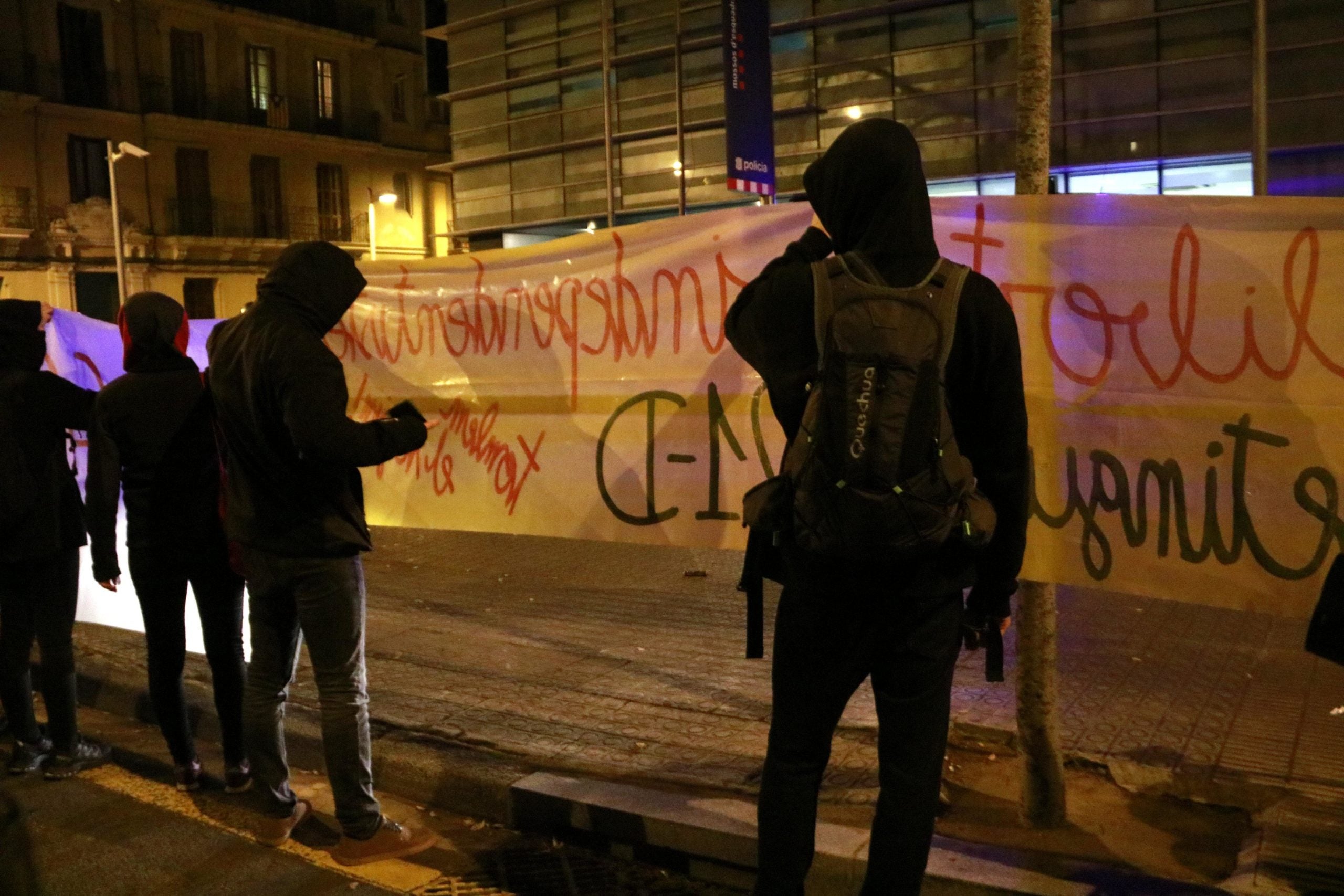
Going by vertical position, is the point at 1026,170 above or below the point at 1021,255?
above

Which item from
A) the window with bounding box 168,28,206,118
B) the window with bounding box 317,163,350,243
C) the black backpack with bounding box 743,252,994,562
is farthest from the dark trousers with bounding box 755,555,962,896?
the window with bounding box 317,163,350,243

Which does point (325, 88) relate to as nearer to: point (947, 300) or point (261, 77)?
point (261, 77)

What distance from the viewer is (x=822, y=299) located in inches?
101

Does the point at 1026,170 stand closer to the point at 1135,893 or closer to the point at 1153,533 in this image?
the point at 1153,533

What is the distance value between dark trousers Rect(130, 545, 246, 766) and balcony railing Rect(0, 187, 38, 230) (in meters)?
38.1

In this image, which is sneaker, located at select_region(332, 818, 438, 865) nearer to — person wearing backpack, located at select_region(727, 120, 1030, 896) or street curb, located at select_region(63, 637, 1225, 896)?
street curb, located at select_region(63, 637, 1225, 896)

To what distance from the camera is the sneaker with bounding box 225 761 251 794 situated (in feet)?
15.4

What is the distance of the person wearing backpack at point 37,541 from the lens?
4.78 m

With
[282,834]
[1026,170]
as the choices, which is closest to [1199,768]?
[1026,170]

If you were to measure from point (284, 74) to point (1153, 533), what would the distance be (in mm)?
46412

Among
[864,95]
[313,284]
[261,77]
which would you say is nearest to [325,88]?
[261,77]

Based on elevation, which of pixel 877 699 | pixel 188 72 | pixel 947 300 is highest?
pixel 188 72

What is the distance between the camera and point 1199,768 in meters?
4.34

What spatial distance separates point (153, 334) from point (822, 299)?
2.87 m
